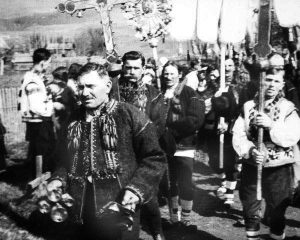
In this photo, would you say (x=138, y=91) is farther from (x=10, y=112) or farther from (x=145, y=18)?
(x=10, y=112)

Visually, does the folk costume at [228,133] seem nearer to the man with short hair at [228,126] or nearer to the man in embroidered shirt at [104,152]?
the man with short hair at [228,126]

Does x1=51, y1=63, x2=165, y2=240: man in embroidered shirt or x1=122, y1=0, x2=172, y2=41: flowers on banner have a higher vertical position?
x1=122, y1=0, x2=172, y2=41: flowers on banner

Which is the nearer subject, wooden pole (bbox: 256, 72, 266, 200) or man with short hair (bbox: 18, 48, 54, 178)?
wooden pole (bbox: 256, 72, 266, 200)

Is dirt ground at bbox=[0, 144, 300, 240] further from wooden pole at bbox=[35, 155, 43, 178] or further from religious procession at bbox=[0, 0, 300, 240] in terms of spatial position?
wooden pole at bbox=[35, 155, 43, 178]

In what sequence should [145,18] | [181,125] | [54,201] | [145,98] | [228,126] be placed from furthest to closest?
1. [228,126]
2. [145,18]
3. [181,125]
4. [145,98]
5. [54,201]

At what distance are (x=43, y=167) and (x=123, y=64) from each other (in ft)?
8.62

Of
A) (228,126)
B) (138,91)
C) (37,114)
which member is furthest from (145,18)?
(37,114)

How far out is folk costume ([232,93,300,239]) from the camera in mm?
3266

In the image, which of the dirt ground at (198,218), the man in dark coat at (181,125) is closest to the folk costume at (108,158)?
the man in dark coat at (181,125)

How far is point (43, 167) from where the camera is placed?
5.96m

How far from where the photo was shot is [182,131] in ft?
13.6

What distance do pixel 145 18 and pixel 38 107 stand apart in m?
1.84

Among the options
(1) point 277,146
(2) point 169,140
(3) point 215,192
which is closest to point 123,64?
(2) point 169,140

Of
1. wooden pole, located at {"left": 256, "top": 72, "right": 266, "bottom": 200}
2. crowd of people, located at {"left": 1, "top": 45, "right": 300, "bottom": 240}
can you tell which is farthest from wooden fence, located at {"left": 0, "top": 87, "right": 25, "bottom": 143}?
wooden pole, located at {"left": 256, "top": 72, "right": 266, "bottom": 200}
